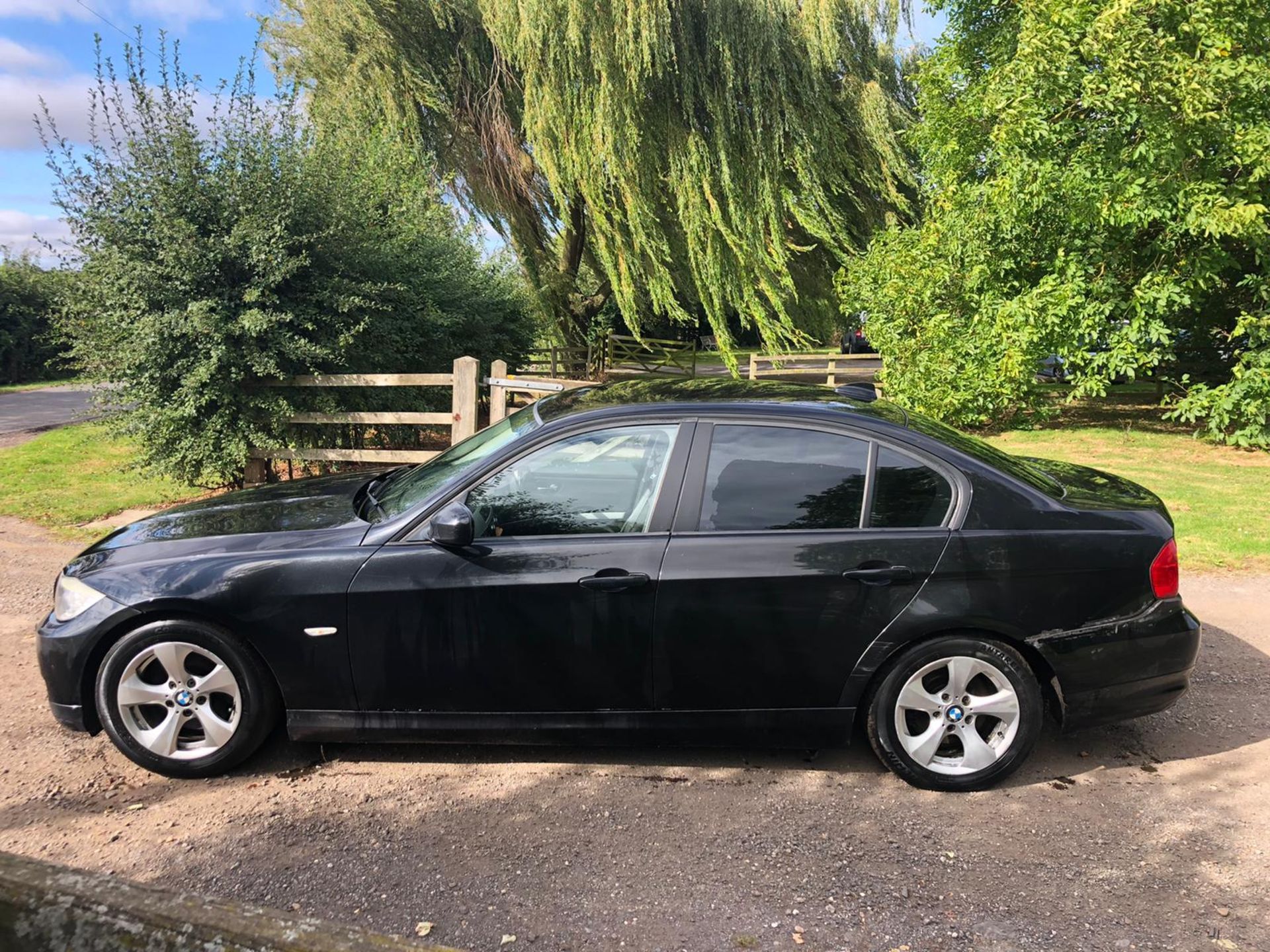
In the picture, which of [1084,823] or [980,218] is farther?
[980,218]

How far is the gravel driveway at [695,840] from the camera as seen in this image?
266 centimetres

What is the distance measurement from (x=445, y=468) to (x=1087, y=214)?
10.5m

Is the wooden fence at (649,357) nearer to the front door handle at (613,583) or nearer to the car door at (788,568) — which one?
the car door at (788,568)

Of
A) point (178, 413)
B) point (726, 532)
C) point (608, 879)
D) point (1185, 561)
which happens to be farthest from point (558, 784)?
point (178, 413)

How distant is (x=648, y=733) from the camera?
3441 millimetres

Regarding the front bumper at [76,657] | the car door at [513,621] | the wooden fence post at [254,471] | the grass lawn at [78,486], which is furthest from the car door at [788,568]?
the wooden fence post at [254,471]

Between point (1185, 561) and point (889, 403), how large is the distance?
4.00 m

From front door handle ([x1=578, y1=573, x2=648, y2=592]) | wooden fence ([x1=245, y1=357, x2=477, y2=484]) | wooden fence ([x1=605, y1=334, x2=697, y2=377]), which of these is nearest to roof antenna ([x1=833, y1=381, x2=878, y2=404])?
front door handle ([x1=578, y1=573, x2=648, y2=592])

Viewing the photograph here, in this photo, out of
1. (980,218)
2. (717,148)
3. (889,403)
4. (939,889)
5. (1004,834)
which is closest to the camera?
(939,889)

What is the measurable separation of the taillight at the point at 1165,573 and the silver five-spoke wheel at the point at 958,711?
29.4 inches

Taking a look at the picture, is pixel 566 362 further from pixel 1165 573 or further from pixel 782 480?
pixel 1165 573

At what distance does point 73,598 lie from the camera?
353 cm

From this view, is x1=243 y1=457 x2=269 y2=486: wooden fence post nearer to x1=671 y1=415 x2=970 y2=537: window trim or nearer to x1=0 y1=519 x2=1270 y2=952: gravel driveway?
x1=0 y1=519 x2=1270 y2=952: gravel driveway

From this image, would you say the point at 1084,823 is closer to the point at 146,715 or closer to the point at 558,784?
the point at 558,784
